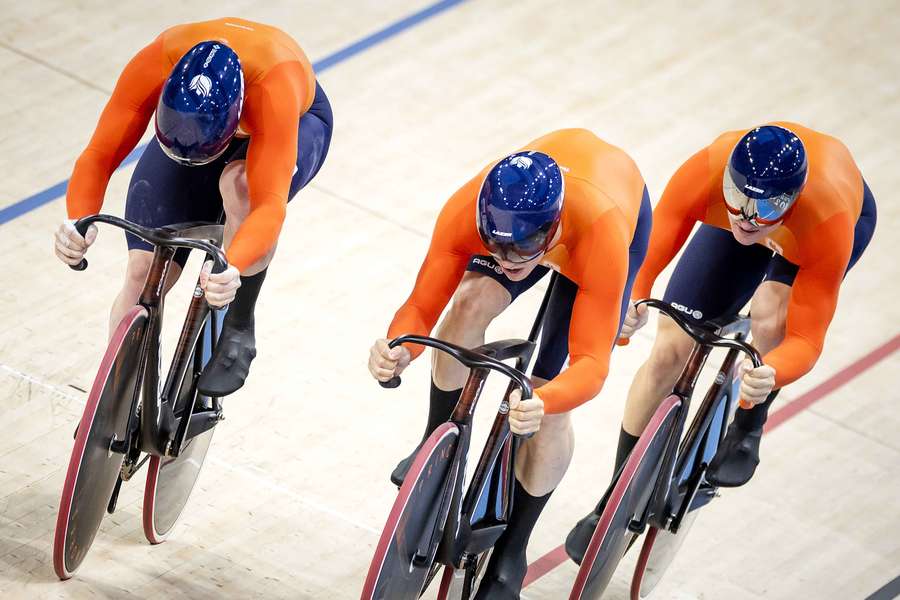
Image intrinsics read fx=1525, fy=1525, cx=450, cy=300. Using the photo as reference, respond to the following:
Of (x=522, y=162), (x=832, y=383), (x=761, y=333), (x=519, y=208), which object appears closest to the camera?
(x=519, y=208)

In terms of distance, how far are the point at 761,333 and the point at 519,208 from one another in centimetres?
126

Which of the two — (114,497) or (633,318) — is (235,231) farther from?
(633,318)

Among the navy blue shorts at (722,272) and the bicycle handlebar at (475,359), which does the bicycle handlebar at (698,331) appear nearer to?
the navy blue shorts at (722,272)

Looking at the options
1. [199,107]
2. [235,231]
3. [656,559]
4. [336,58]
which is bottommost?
[336,58]

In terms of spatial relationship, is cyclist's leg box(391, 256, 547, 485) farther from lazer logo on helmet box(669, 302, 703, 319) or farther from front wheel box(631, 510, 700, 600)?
front wheel box(631, 510, 700, 600)

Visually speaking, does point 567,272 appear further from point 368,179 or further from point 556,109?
point 556,109

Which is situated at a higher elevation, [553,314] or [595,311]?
[595,311]

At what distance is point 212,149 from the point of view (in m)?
3.84

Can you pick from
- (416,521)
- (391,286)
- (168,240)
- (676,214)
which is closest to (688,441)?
(676,214)

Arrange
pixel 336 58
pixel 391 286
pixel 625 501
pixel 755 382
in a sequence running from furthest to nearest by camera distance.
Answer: pixel 336 58, pixel 391 286, pixel 625 501, pixel 755 382

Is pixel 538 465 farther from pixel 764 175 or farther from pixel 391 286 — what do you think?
pixel 391 286

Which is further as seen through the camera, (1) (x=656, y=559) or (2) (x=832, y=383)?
(2) (x=832, y=383)

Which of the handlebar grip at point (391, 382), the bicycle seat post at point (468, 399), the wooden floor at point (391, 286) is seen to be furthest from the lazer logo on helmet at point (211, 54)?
the wooden floor at point (391, 286)

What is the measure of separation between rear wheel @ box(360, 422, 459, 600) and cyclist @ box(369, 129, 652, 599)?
207 millimetres
